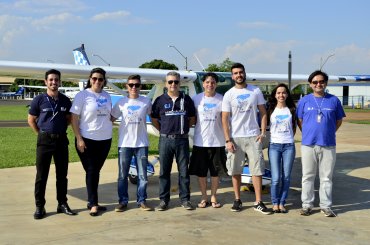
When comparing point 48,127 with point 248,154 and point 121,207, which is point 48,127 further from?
point 248,154

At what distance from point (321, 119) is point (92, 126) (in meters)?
2.83

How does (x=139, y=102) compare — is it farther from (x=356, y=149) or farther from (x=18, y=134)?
(x=18, y=134)

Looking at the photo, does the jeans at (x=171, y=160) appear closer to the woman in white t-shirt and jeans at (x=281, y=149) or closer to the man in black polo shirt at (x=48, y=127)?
the woman in white t-shirt and jeans at (x=281, y=149)

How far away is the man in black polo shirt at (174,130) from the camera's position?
219 inches

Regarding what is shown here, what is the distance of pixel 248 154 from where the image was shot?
5.58 metres

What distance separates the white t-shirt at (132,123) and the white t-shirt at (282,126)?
1677 millimetres

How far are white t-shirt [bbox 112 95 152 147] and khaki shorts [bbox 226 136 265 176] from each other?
45.5 inches

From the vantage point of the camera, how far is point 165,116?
18.3 feet

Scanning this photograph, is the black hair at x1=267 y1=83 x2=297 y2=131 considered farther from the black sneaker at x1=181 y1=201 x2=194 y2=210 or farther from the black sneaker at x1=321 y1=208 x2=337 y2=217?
the black sneaker at x1=181 y1=201 x2=194 y2=210

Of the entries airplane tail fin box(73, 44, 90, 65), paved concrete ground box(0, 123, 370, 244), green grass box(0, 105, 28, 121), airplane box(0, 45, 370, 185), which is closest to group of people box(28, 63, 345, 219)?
paved concrete ground box(0, 123, 370, 244)

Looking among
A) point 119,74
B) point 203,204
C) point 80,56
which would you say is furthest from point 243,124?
point 80,56

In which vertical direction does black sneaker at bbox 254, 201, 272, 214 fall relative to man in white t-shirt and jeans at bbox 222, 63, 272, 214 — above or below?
below

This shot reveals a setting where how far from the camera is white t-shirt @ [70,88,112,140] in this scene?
5.35m

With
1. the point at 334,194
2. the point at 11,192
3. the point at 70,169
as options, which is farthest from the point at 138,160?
the point at 70,169
